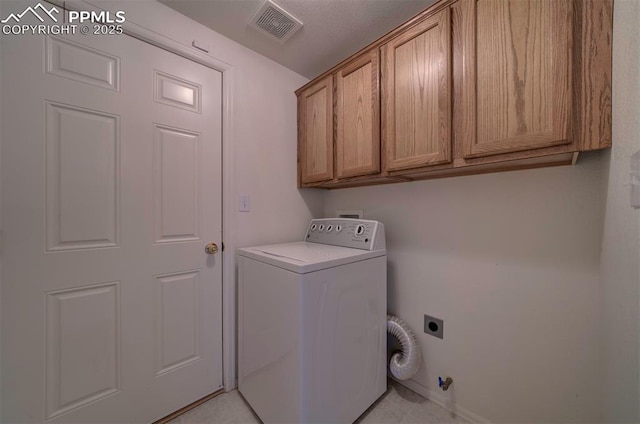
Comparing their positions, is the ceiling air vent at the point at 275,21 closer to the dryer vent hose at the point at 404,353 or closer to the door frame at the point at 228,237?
the door frame at the point at 228,237

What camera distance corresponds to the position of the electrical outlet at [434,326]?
1358mm

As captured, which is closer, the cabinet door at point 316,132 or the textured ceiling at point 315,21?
the textured ceiling at point 315,21

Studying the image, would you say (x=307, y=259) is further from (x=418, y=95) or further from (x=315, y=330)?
(x=418, y=95)

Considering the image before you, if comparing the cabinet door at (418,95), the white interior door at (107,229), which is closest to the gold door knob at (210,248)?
the white interior door at (107,229)

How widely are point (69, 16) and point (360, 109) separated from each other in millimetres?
1455

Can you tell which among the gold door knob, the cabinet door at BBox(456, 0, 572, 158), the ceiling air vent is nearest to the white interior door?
the gold door knob

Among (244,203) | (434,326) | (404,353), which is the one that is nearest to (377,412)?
(404,353)

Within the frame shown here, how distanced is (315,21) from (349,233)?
1.28 metres

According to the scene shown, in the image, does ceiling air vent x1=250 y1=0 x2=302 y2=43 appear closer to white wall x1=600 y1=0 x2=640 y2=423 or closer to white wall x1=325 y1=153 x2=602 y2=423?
white wall x1=325 y1=153 x2=602 y2=423

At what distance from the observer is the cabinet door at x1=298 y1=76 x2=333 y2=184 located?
5.21 feet

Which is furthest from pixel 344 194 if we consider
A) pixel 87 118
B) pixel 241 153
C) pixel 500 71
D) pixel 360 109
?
pixel 87 118

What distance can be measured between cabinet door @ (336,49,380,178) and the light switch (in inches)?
25.5

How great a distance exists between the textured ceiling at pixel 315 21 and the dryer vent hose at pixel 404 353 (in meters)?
1.83

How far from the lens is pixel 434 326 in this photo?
139cm
